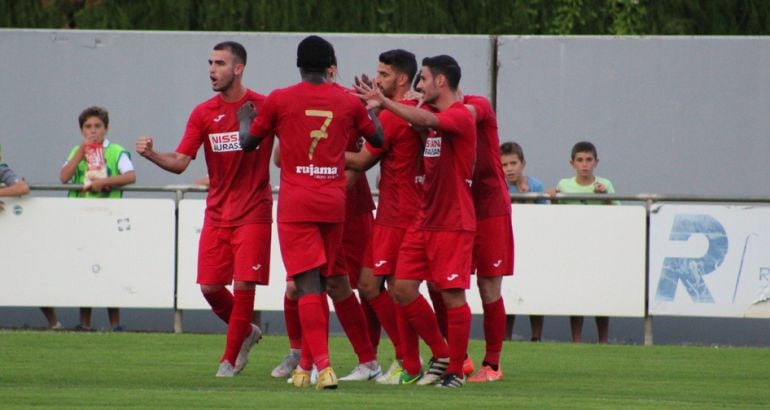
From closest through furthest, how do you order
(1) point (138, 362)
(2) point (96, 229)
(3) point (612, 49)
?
(1) point (138, 362) → (2) point (96, 229) → (3) point (612, 49)

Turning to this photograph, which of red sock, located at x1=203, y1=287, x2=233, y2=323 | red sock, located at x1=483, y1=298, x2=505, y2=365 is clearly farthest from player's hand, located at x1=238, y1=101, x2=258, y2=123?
red sock, located at x1=483, y1=298, x2=505, y2=365

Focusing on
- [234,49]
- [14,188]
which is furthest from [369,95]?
[14,188]

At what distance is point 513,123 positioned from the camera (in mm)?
16844

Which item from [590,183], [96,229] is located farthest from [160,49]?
[590,183]

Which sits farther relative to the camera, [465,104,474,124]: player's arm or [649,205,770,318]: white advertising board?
[649,205,770,318]: white advertising board

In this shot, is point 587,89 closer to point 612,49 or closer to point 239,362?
point 612,49

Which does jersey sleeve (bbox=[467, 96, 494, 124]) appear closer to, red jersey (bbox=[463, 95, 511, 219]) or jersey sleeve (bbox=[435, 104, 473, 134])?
red jersey (bbox=[463, 95, 511, 219])

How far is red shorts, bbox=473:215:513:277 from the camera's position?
36.0 ft

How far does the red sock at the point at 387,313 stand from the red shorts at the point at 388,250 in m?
0.54

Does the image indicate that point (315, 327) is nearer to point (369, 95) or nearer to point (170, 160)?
point (369, 95)

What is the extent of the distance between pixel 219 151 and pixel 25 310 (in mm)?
5976

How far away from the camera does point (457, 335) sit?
10.2 meters

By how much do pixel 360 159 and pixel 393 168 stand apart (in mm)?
238

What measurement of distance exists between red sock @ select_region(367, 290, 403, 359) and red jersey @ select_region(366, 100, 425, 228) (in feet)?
2.39
